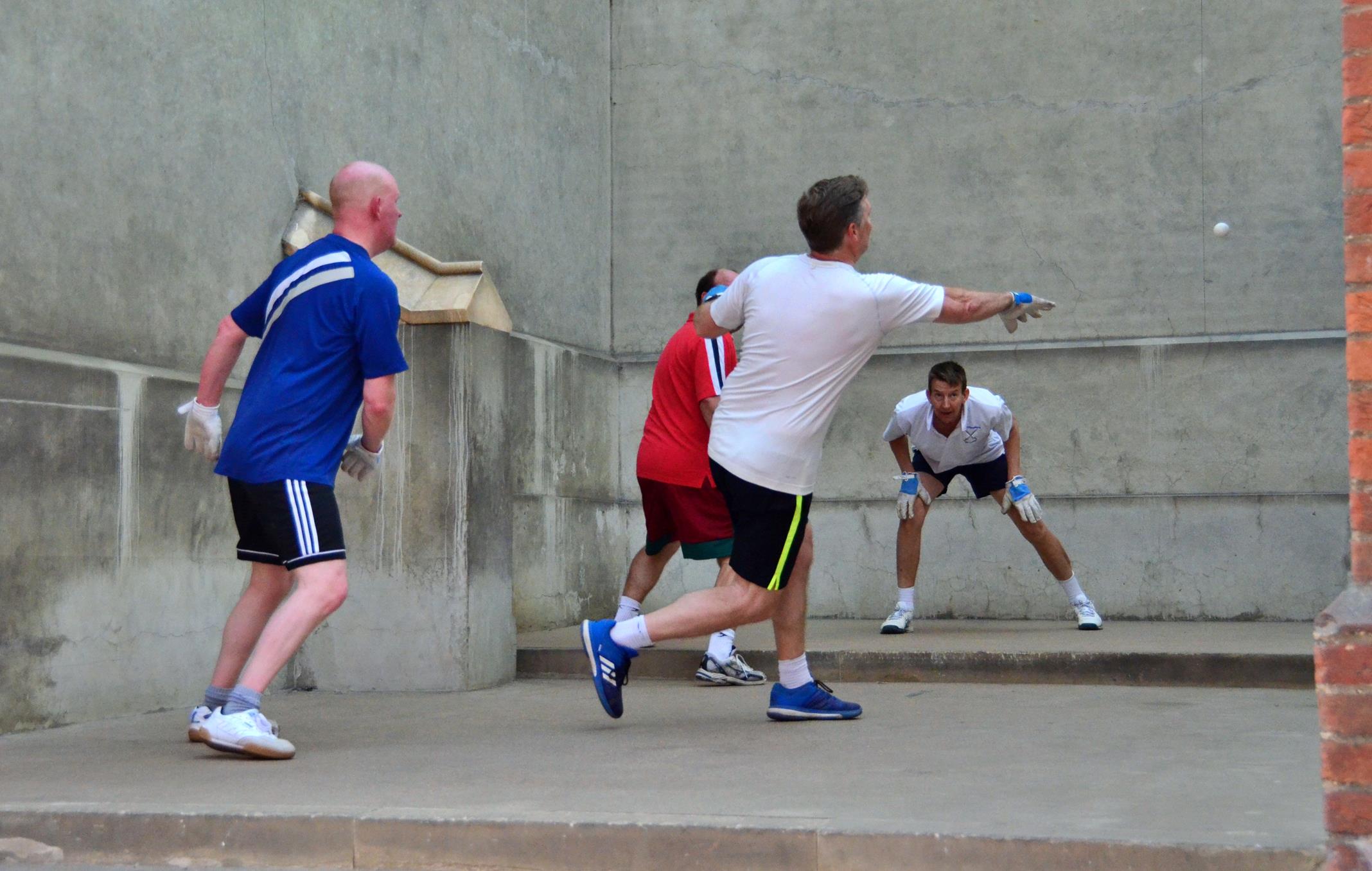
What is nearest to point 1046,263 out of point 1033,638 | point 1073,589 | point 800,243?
point 800,243

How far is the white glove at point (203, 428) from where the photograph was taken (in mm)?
4918

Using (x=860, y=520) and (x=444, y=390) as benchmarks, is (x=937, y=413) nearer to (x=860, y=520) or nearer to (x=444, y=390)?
(x=860, y=520)

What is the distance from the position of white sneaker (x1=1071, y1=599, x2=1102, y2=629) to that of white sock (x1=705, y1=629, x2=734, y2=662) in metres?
2.49

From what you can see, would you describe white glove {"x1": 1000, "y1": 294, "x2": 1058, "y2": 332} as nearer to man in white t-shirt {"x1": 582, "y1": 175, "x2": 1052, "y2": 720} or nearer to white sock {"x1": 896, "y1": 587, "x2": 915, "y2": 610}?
man in white t-shirt {"x1": 582, "y1": 175, "x2": 1052, "y2": 720}

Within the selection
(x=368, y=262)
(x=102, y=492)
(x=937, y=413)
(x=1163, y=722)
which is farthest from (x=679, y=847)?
(x=937, y=413)

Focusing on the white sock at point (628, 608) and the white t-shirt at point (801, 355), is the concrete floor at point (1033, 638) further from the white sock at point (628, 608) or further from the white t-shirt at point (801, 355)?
the white t-shirt at point (801, 355)

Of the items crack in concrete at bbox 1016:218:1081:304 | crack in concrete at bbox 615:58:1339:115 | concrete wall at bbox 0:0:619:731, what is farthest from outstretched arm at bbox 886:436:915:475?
crack in concrete at bbox 615:58:1339:115

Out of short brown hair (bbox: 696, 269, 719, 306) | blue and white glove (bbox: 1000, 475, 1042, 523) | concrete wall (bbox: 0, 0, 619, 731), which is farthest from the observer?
blue and white glove (bbox: 1000, 475, 1042, 523)

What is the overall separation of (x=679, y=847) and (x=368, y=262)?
7.74 feet

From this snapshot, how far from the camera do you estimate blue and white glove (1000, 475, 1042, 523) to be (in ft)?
27.4

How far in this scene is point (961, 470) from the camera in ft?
28.4

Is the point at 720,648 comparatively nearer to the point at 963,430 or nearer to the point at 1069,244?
the point at 963,430

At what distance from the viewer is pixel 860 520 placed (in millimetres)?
9938

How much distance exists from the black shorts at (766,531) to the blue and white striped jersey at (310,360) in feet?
4.15
